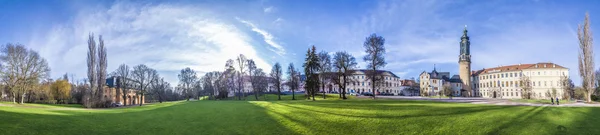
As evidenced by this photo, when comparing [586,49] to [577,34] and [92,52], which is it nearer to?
[577,34]

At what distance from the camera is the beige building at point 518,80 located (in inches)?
3647

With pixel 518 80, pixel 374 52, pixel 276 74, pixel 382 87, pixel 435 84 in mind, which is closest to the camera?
pixel 374 52

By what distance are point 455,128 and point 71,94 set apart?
84787 millimetres

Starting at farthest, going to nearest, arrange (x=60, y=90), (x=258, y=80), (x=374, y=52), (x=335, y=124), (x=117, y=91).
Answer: (x=117, y=91) → (x=60, y=90) → (x=258, y=80) → (x=374, y=52) → (x=335, y=124)

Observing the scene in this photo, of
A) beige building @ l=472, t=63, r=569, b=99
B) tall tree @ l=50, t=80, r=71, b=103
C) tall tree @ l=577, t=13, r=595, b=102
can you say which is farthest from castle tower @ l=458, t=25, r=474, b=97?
tall tree @ l=50, t=80, r=71, b=103

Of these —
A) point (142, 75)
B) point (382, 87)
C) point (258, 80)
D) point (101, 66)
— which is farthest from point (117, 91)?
point (382, 87)

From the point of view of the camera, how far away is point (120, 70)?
65.6m

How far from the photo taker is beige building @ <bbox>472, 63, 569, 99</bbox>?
304ft

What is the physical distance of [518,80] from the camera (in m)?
98.2

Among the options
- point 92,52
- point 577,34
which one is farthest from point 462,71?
point 92,52

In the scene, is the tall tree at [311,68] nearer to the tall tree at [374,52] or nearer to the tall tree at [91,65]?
the tall tree at [374,52]

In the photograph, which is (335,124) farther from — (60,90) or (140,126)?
(60,90)

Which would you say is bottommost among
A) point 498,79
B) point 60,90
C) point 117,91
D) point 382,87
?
point 382,87

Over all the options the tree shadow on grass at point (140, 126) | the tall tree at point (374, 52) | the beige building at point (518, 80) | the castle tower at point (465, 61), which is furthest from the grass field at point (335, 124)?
the castle tower at point (465, 61)
